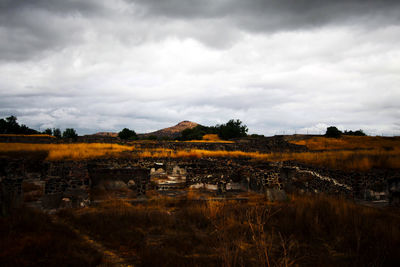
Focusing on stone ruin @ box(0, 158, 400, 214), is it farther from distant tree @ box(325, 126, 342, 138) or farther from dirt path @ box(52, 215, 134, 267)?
distant tree @ box(325, 126, 342, 138)

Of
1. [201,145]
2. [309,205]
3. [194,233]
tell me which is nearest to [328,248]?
[309,205]

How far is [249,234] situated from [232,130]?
4409 centimetres

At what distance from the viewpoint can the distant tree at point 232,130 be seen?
1998 inches

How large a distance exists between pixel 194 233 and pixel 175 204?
12.3ft

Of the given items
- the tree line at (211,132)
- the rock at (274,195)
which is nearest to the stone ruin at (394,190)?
the rock at (274,195)

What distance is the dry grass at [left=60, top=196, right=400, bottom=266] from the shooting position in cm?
557

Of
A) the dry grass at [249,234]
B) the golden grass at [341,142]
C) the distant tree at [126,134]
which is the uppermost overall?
the distant tree at [126,134]

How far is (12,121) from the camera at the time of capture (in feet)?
144

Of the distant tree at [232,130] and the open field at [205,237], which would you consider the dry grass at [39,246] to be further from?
the distant tree at [232,130]

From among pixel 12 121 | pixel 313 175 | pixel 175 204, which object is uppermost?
pixel 12 121

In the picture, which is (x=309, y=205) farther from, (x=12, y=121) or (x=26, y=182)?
(x=12, y=121)

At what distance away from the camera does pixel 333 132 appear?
138 ft

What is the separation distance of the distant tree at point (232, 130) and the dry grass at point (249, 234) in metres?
40.8

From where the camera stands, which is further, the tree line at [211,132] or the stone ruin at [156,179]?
the tree line at [211,132]
